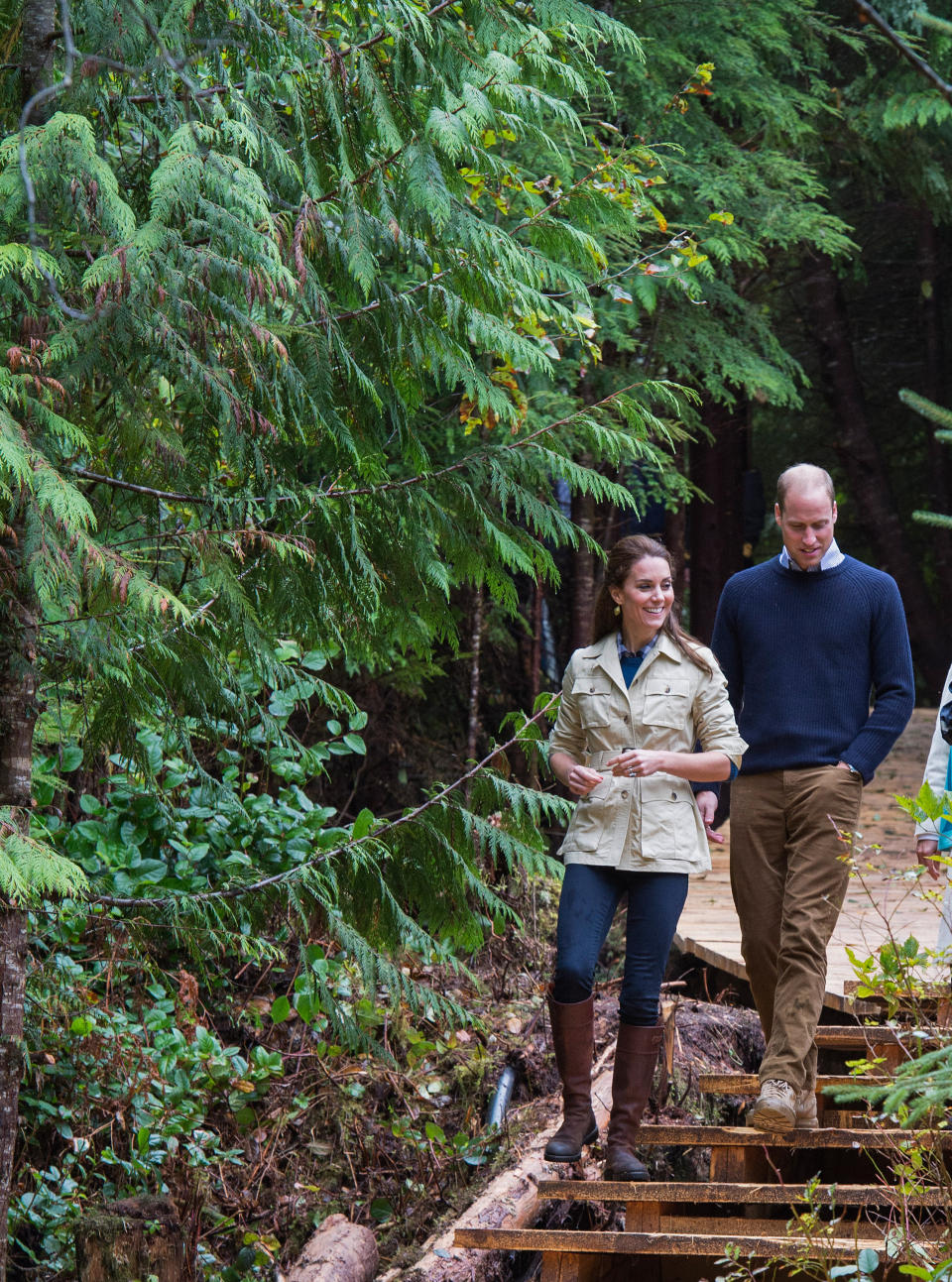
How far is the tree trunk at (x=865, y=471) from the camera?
15586 millimetres

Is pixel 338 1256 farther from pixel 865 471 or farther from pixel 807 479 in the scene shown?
pixel 865 471

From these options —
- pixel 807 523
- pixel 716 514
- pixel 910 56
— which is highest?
pixel 716 514

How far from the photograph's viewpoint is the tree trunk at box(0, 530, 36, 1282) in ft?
12.8

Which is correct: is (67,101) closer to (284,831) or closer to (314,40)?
(314,40)

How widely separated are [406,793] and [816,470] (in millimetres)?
5895

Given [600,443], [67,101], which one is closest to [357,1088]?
[600,443]

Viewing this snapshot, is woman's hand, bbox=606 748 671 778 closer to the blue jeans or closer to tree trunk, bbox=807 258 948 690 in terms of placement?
the blue jeans

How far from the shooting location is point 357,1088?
623cm

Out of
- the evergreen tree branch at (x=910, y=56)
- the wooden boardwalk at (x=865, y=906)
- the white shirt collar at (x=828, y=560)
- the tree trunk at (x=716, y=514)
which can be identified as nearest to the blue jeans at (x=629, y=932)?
the wooden boardwalk at (x=865, y=906)

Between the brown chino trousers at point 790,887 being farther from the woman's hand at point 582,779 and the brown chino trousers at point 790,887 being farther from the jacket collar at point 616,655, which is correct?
the woman's hand at point 582,779

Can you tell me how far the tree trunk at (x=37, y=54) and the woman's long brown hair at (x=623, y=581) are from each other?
2.32 meters

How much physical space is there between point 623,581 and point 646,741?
541mm

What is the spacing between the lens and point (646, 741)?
4.20 m

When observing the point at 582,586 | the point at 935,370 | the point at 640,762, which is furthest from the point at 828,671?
the point at 935,370
